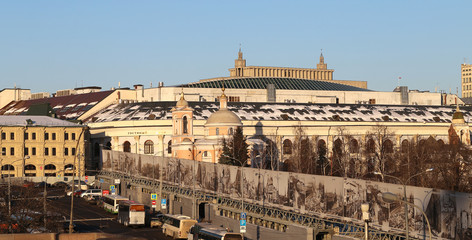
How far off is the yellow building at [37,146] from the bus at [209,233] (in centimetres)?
8418

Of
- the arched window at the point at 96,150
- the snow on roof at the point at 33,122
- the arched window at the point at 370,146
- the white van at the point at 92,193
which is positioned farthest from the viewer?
the arched window at the point at 96,150

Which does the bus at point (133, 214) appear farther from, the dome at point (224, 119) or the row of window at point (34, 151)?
the row of window at point (34, 151)

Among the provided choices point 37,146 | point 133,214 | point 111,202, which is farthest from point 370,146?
point 133,214

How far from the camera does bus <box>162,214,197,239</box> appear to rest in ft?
287

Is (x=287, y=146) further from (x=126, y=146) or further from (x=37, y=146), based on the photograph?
(x=37, y=146)

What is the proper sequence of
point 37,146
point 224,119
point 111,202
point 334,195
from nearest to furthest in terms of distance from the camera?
1. point 334,195
2. point 111,202
3. point 224,119
4. point 37,146

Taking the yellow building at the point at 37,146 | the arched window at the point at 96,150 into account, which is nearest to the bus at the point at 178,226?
the yellow building at the point at 37,146

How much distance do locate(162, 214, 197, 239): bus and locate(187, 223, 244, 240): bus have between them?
233 centimetres

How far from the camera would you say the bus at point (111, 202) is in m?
111

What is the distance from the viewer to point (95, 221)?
102250 millimetres

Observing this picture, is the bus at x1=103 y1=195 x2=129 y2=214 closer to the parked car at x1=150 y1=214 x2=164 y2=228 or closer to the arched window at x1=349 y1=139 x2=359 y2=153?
the parked car at x1=150 y1=214 x2=164 y2=228

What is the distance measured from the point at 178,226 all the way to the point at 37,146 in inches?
3413

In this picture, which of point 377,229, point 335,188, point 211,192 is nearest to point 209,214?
point 211,192

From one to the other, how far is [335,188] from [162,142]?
114375 millimetres
